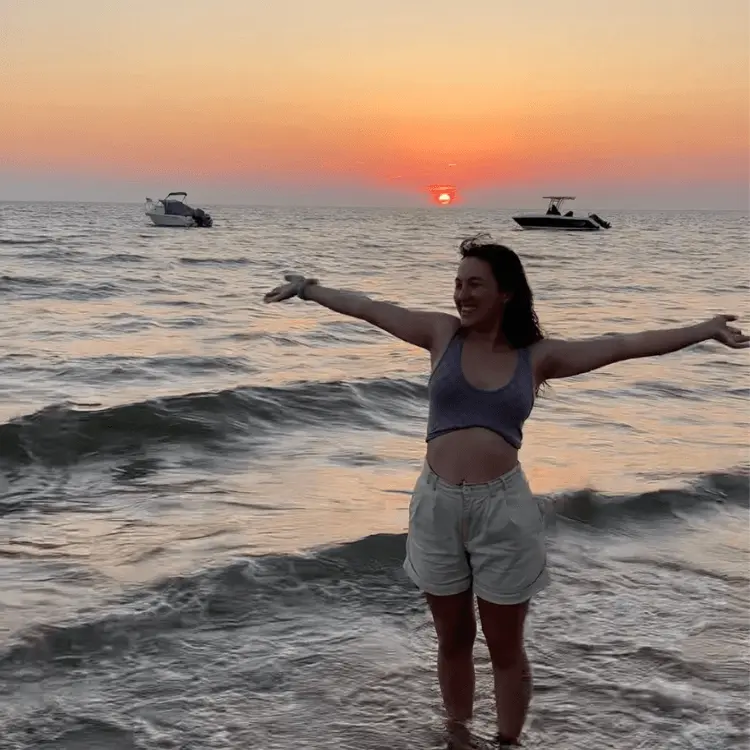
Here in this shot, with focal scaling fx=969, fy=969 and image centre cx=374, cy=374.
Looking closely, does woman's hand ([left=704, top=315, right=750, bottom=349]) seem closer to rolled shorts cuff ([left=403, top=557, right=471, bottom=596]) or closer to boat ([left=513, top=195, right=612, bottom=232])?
rolled shorts cuff ([left=403, top=557, right=471, bottom=596])

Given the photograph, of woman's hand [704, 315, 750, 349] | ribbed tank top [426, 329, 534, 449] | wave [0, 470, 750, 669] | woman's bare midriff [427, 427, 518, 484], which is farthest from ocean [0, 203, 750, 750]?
woman's hand [704, 315, 750, 349]

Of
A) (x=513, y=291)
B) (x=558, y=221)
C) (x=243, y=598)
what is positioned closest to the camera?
(x=513, y=291)

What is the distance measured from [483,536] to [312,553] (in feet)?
11.9

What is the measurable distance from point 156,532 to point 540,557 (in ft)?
15.0

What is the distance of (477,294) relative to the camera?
3855mm

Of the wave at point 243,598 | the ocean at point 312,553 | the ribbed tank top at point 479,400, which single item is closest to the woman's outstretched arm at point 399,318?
the ribbed tank top at point 479,400

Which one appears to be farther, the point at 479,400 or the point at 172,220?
the point at 172,220

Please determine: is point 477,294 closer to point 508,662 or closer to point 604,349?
point 604,349

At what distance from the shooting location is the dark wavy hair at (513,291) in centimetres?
387

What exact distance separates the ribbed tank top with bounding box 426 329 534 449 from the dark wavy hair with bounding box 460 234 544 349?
68mm

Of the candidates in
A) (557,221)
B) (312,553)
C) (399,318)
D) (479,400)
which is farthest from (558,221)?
(479,400)

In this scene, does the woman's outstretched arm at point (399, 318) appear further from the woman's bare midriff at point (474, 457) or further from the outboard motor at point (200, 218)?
the outboard motor at point (200, 218)

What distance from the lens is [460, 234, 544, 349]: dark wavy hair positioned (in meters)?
3.87

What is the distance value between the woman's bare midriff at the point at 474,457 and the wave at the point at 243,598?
8.88 feet
